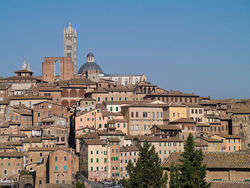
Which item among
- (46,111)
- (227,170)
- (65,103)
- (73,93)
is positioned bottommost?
(227,170)

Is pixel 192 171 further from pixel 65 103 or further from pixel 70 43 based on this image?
pixel 70 43

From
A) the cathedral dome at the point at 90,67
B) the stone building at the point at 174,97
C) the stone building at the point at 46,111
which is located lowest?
the stone building at the point at 46,111

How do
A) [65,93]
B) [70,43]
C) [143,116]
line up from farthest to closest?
[70,43] < [65,93] < [143,116]

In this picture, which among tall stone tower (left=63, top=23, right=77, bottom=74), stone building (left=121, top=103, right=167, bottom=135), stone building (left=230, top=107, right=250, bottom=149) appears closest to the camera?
stone building (left=121, top=103, right=167, bottom=135)

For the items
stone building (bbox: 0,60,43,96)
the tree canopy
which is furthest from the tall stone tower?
the tree canopy

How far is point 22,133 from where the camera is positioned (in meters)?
80.4

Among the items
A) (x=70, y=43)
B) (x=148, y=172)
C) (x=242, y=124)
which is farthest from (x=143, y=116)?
(x=70, y=43)

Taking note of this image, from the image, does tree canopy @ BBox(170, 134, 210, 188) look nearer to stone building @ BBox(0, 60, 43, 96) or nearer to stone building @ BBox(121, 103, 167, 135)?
stone building @ BBox(121, 103, 167, 135)

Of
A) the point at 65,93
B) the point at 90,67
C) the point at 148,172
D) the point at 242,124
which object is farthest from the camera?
the point at 90,67

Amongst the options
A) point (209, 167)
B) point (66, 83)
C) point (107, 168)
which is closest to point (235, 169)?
point (209, 167)

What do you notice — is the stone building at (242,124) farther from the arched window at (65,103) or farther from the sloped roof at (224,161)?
the sloped roof at (224,161)

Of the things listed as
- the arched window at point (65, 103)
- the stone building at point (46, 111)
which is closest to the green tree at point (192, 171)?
the stone building at point (46, 111)

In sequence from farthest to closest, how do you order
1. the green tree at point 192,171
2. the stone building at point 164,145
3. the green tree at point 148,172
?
the stone building at point 164,145
the green tree at point 148,172
the green tree at point 192,171

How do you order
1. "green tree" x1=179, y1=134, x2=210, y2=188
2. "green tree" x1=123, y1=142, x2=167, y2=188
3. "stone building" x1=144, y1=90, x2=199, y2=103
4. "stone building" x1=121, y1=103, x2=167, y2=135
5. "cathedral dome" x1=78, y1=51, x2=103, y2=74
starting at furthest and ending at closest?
"cathedral dome" x1=78, y1=51, x2=103, y2=74 → "stone building" x1=144, y1=90, x2=199, y2=103 → "stone building" x1=121, y1=103, x2=167, y2=135 → "green tree" x1=123, y1=142, x2=167, y2=188 → "green tree" x1=179, y1=134, x2=210, y2=188
